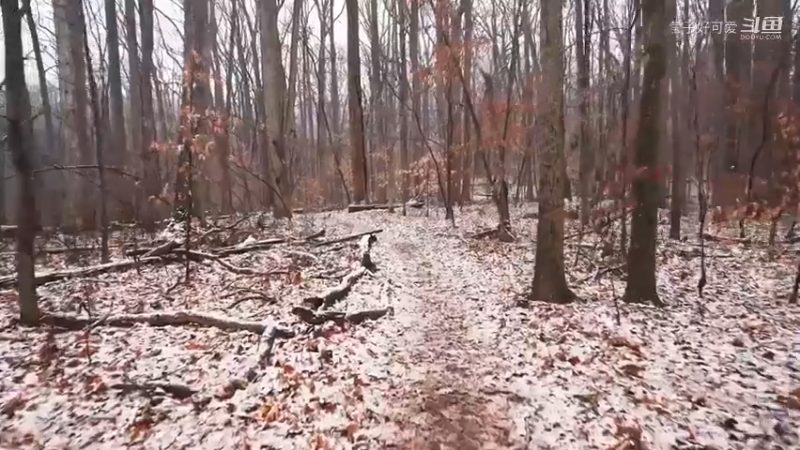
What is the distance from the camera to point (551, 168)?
25.6ft

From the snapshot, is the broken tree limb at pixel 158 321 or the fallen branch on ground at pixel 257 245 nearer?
the broken tree limb at pixel 158 321

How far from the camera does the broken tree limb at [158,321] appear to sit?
21.4 ft

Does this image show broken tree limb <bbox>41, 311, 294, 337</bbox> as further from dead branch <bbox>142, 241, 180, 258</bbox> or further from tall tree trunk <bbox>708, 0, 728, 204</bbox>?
tall tree trunk <bbox>708, 0, 728, 204</bbox>

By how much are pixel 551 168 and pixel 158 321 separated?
6019mm

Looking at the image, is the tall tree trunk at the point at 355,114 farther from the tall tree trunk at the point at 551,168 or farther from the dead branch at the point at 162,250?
the tall tree trunk at the point at 551,168

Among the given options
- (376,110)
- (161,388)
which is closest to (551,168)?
(161,388)

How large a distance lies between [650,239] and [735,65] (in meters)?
11.7

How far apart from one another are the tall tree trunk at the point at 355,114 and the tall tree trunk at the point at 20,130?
1619 centimetres

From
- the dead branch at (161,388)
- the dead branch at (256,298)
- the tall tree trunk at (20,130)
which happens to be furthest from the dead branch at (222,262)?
the dead branch at (161,388)

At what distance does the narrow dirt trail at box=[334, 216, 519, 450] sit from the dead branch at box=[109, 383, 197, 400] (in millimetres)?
1901

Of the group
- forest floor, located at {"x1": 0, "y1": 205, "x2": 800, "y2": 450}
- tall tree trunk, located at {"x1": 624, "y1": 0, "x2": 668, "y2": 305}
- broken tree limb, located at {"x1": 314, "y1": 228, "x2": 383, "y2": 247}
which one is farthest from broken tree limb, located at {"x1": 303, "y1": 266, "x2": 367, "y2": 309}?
tall tree trunk, located at {"x1": 624, "y1": 0, "x2": 668, "y2": 305}

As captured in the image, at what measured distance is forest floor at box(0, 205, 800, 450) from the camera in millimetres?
4203

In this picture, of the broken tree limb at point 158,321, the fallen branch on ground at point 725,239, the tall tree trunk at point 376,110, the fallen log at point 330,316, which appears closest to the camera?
the broken tree limb at point 158,321

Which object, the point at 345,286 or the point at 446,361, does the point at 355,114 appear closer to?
the point at 345,286
